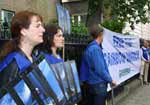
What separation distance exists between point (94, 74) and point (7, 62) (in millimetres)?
2924

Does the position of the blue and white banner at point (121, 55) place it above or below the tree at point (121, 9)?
below

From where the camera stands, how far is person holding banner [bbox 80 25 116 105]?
5.71 metres

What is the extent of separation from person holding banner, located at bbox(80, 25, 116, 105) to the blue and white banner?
2731 mm

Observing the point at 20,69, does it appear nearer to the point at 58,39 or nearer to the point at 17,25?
the point at 17,25

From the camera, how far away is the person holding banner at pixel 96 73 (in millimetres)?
5715

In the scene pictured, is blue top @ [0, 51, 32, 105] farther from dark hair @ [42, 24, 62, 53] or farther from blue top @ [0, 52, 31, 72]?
dark hair @ [42, 24, 62, 53]

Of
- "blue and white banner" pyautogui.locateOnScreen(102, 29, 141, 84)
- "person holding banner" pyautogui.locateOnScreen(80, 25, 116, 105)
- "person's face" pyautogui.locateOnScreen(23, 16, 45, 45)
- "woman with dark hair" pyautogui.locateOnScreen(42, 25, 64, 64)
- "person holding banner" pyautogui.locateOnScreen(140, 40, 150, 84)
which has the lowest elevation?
"person holding banner" pyautogui.locateOnScreen(140, 40, 150, 84)

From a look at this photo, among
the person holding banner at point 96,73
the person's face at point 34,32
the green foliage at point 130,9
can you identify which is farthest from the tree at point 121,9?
the person's face at point 34,32

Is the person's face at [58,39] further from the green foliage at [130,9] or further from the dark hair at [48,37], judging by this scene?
the green foliage at [130,9]

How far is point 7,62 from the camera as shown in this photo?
302cm

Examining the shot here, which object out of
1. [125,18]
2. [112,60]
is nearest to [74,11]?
[125,18]

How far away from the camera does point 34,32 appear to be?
127 inches

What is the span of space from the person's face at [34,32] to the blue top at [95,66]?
8.19ft

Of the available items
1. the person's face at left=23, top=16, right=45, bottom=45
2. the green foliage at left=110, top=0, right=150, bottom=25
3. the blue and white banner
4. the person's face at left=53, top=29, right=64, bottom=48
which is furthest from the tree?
the person's face at left=23, top=16, right=45, bottom=45
